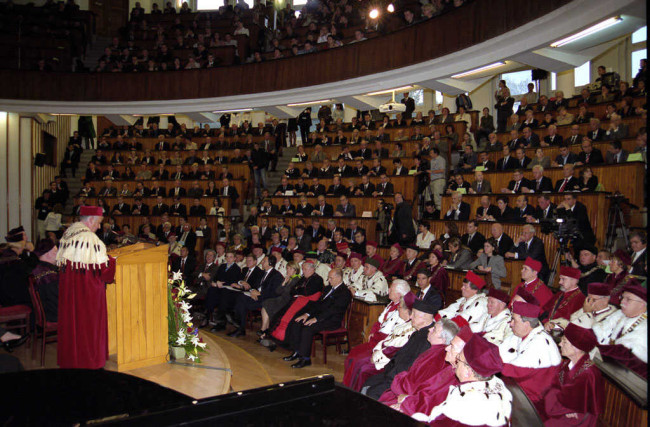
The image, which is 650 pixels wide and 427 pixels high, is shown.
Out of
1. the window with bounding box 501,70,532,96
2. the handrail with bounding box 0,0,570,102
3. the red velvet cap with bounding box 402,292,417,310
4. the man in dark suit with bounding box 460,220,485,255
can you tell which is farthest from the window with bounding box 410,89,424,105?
the red velvet cap with bounding box 402,292,417,310

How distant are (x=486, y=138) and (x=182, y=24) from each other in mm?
13898

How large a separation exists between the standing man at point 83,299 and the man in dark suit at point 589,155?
766 centimetres

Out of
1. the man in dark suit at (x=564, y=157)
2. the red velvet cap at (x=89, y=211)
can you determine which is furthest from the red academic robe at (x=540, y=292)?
the red velvet cap at (x=89, y=211)

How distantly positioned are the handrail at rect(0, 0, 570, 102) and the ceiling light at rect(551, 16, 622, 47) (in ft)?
2.14

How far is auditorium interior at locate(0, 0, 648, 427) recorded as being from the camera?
10.9 feet

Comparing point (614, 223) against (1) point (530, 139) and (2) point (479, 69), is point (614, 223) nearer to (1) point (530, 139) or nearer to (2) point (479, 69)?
(1) point (530, 139)

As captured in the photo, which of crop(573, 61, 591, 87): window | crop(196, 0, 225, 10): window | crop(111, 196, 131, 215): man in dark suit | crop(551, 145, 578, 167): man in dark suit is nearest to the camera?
crop(551, 145, 578, 167): man in dark suit

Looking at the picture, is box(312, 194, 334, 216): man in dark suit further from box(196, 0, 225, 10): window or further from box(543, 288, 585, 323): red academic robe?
box(196, 0, 225, 10): window

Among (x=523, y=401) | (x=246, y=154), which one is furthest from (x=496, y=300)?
(x=246, y=154)

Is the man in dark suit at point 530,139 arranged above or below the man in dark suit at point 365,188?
above

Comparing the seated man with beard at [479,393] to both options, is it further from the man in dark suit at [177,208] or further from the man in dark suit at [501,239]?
the man in dark suit at [177,208]

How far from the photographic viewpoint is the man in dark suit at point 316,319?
6.93m

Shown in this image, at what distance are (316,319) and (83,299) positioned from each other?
11.4 feet

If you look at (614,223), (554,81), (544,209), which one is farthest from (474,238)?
(554,81)
